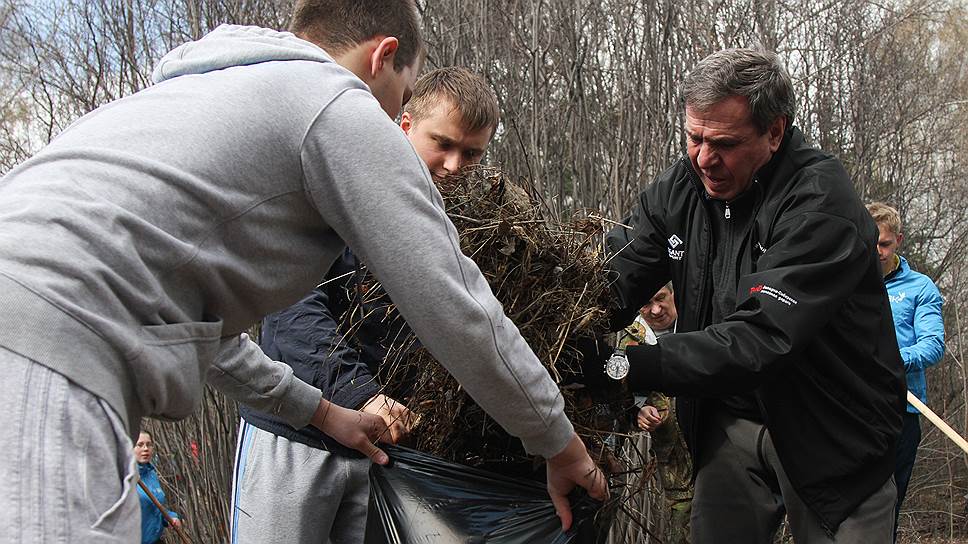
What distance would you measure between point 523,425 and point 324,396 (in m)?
0.88

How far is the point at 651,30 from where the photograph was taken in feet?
18.8

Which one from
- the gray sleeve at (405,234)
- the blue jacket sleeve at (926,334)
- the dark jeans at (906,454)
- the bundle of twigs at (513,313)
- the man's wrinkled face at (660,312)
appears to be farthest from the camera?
the blue jacket sleeve at (926,334)

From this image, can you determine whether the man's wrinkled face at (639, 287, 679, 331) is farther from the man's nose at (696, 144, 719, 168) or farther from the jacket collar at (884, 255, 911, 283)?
the man's nose at (696, 144, 719, 168)

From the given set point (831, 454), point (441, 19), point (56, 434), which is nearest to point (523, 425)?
point (56, 434)

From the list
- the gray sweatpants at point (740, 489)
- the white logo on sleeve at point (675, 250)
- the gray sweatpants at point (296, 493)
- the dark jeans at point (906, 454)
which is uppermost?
the white logo on sleeve at point (675, 250)

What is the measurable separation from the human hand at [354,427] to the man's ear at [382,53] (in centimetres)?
87

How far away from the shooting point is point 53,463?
4.09 ft

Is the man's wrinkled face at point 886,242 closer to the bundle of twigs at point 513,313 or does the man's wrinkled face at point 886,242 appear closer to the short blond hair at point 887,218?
the short blond hair at point 887,218

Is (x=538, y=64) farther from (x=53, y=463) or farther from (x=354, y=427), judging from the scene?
(x=53, y=463)

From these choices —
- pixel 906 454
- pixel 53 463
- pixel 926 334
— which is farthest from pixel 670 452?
pixel 53 463

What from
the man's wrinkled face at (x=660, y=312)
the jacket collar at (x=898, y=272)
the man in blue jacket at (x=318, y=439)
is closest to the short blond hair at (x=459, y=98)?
the man in blue jacket at (x=318, y=439)

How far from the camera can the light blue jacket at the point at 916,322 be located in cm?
490

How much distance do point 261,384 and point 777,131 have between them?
5.24ft

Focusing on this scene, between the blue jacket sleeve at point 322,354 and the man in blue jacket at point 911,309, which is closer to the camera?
the blue jacket sleeve at point 322,354
